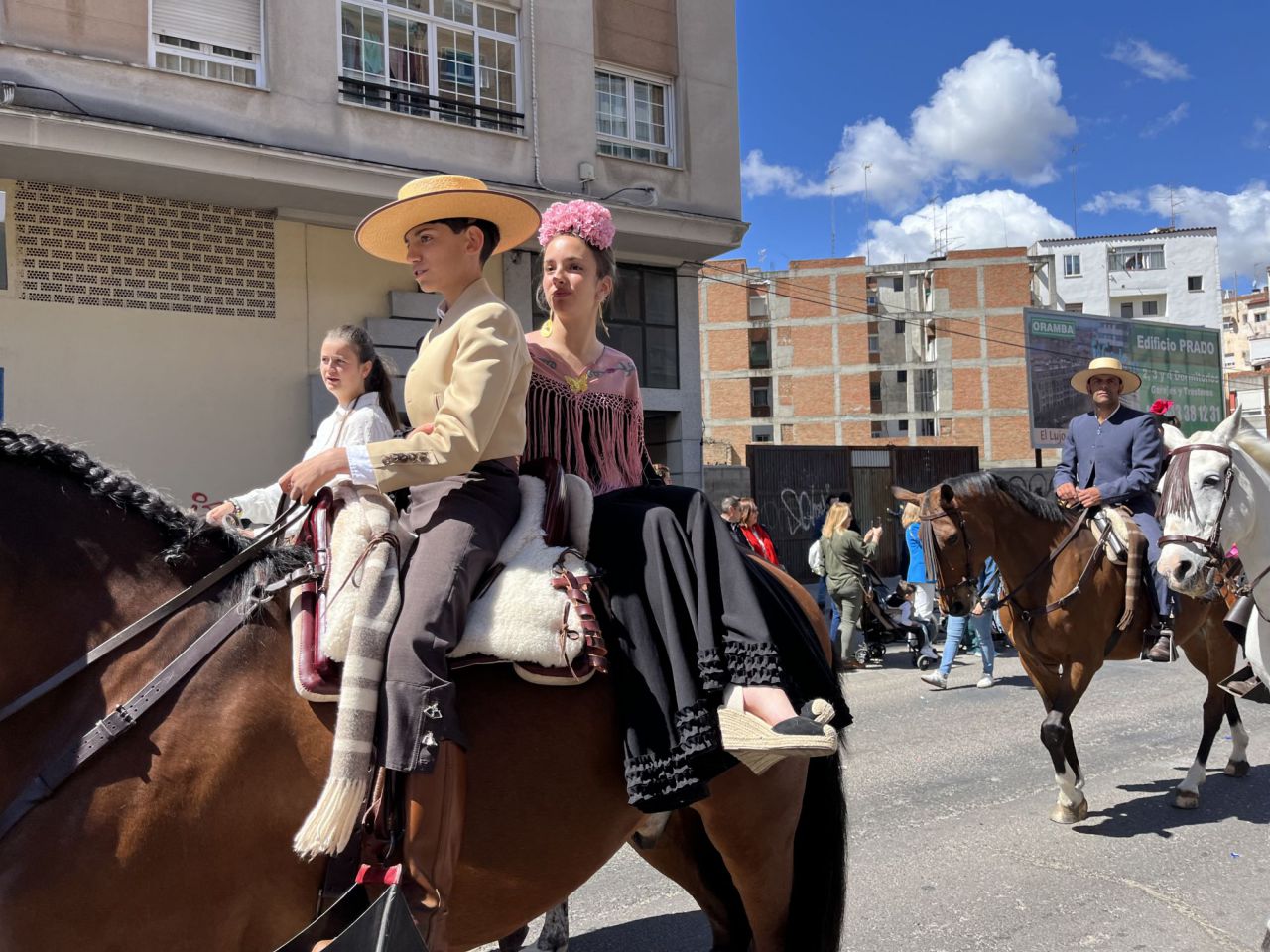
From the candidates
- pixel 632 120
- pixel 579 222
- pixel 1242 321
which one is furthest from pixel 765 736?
pixel 1242 321

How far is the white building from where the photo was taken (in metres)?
67.0

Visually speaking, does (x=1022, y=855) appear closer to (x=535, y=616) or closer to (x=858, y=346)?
(x=535, y=616)

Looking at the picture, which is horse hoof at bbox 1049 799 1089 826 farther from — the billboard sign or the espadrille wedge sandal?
the billboard sign

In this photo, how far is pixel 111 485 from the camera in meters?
2.38

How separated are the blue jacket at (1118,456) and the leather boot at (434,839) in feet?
19.1

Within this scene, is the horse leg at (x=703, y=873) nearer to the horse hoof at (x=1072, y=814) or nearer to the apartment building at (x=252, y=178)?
the horse hoof at (x=1072, y=814)

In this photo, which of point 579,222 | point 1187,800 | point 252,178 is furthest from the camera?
point 252,178

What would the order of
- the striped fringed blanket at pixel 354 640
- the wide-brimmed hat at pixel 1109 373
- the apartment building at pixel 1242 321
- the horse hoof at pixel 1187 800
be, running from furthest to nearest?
the apartment building at pixel 1242 321 < the wide-brimmed hat at pixel 1109 373 < the horse hoof at pixel 1187 800 < the striped fringed blanket at pixel 354 640

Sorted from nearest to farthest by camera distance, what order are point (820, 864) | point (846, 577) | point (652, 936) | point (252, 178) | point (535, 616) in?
point (535, 616)
point (820, 864)
point (652, 936)
point (252, 178)
point (846, 577)

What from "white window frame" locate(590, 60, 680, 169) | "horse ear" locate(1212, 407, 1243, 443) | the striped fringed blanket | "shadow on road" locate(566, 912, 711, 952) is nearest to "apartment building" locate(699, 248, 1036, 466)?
"white window frame" locate(590, 60, 680, 169)

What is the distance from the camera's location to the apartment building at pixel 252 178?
11.1 meters

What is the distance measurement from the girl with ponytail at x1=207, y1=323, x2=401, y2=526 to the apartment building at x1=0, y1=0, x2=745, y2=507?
8.20 meters

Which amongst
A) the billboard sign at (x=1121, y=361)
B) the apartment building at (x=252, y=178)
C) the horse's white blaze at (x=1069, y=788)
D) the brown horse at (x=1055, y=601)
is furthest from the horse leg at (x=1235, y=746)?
the billboard sign at (x=1121, y=361)

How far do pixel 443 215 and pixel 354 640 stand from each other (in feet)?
3.87
